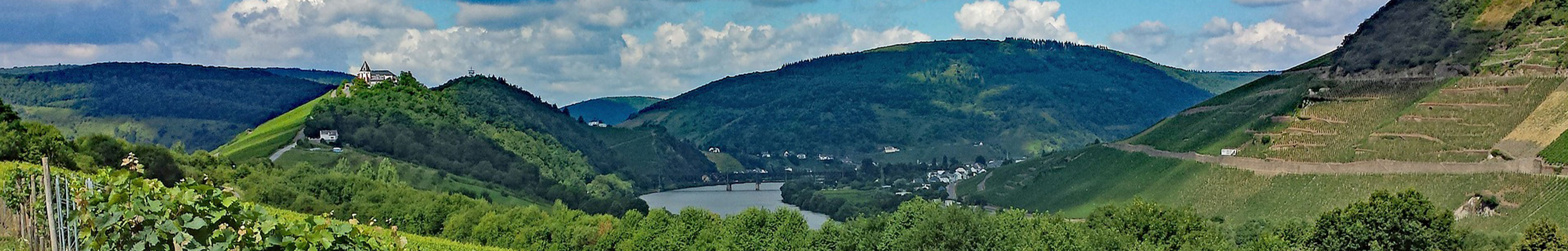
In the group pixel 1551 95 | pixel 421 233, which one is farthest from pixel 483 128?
pixel 1551 95

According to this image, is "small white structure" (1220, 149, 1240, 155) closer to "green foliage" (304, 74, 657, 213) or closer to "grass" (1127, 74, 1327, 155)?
"grass" (1127, 74, 1327, 155)

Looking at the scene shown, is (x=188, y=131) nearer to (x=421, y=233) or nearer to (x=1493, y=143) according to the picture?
(x=421, y=233)

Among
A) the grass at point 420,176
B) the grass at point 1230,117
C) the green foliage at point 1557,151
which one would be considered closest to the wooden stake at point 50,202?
the green foliage at point 1557,151

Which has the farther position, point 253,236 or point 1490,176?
point 1490,176

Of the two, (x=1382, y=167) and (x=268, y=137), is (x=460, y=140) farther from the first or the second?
(x=1382, y=167)

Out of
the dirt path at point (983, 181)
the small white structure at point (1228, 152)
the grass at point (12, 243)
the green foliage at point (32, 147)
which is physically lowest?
the dirt path at point (983, 181)

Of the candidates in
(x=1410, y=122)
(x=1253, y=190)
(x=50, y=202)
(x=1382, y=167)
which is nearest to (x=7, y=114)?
(x=50, y=202)

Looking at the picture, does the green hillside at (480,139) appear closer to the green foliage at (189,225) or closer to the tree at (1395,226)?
the tree at (1395,226)
